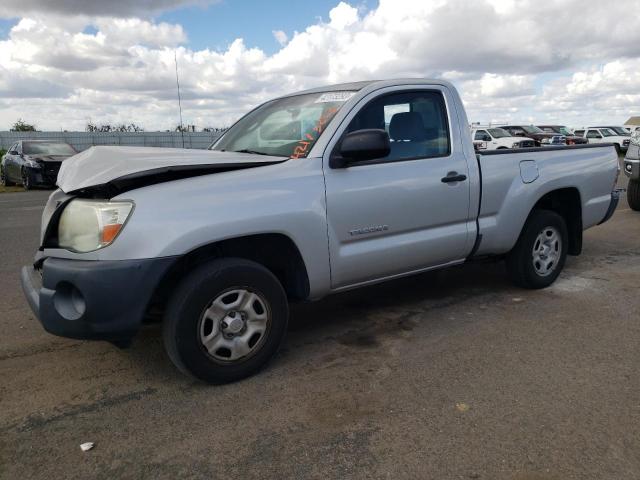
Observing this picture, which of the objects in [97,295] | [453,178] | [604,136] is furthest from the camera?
[604,136]

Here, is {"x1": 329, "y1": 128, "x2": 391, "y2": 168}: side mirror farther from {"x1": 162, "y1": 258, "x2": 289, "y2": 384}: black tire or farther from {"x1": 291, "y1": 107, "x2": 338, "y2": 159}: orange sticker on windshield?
{"x1": 162, "y1": 258, "x2": 289, "y2": 384}: black tire

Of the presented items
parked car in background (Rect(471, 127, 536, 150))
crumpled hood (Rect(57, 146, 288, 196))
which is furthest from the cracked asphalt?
parked car in background (Rect(471, 127, 536, 150))

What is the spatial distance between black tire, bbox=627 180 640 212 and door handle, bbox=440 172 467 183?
645 centimetres

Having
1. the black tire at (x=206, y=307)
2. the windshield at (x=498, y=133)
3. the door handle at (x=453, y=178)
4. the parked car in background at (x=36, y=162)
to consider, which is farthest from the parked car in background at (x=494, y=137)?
the black tire at (x=206, y=307)

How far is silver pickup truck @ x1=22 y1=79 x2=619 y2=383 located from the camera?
Result: 2.99 m

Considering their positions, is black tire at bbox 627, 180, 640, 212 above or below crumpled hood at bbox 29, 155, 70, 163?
below

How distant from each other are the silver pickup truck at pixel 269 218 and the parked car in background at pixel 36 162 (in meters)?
13.3

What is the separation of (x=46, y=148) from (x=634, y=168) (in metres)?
15.5

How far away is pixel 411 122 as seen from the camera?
4.26m

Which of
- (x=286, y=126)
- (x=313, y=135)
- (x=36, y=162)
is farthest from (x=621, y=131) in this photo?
(x=313, y=135)

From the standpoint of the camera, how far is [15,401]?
3199mm

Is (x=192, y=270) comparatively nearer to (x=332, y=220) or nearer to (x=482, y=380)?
(x=332, y=220)

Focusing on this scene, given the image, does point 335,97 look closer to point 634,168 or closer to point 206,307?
A: point 206,307

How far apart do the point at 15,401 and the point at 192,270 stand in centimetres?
124
